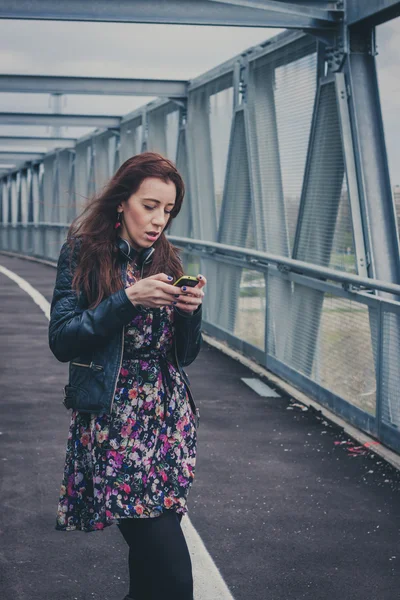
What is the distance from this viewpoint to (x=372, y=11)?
884 centimetres

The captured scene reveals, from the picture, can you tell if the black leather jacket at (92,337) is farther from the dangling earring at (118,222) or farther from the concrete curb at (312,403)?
the concrete curb at (312,403)

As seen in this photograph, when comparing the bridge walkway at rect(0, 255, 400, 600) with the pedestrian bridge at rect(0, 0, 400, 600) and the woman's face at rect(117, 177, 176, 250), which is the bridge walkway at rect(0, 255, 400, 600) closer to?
the pedestrian bridge at rect(0, 0, 400, 600)

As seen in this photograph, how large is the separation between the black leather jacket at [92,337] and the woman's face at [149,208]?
0.42 ft

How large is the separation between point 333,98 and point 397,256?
5.33 ft

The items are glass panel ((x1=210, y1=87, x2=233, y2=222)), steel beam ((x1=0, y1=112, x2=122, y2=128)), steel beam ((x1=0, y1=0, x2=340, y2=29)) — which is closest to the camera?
steel beam ((x1=0, y1=0, x2=340, y2=29))

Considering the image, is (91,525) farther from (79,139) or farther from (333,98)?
(79,139)

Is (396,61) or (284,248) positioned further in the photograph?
(284,248)

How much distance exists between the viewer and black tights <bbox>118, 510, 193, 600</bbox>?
305 cm

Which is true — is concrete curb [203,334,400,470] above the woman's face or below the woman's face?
below

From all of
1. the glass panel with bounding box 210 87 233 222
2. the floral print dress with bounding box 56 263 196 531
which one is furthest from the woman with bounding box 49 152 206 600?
the glass panel with bounding box 210 87 233 222

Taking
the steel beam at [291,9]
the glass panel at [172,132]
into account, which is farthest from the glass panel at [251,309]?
the glass panel at [172,132]

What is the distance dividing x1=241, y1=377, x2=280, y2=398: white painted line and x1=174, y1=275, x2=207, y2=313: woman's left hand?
552cm

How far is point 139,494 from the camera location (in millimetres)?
3170

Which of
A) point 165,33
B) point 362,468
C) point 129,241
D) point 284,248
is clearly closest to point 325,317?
point 362,468
